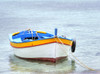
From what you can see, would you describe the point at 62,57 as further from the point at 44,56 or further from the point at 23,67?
the point at 23,67

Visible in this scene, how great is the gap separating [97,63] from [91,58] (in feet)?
4.17

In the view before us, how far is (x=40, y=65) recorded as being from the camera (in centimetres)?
1944

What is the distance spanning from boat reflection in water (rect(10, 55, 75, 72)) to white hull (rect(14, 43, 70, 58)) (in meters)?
0.44

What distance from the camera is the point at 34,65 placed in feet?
64.0

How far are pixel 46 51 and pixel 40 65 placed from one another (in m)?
0.93

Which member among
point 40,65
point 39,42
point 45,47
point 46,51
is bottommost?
point 40,65

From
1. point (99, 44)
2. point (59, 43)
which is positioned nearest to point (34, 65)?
point (59, 43)

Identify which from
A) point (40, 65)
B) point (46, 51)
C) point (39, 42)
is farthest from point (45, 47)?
point (40, 65)

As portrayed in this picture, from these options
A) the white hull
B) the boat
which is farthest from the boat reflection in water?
the white hull

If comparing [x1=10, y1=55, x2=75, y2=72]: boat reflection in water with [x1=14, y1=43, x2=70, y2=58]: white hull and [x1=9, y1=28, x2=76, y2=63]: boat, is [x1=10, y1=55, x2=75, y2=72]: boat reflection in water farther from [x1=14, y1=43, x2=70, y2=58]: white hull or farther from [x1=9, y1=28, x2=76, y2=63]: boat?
[x1=14, y1=43, x2=70, y2=58]: white hull

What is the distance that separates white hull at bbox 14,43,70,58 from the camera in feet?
63.1

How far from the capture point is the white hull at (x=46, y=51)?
19231mm

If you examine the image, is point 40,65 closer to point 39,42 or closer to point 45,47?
point 45,47

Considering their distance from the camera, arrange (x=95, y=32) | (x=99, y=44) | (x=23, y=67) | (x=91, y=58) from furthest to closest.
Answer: (x=95, y=32), (x=99, y=44), (x=91, y=58), (x=23, y=67)
